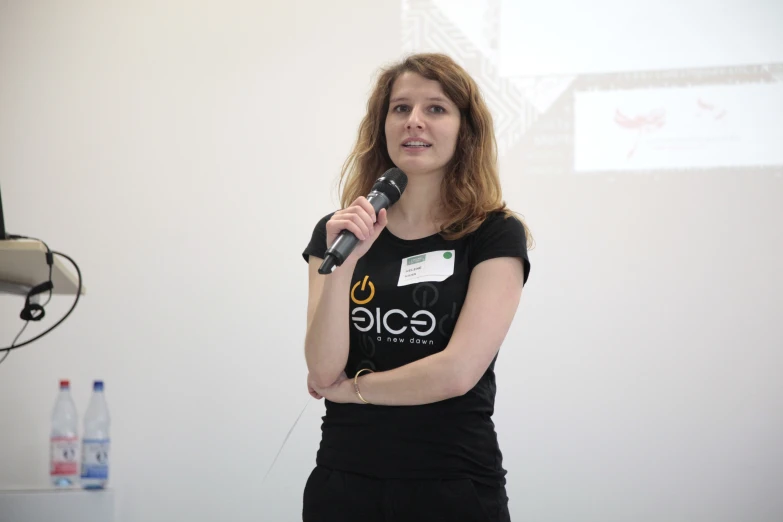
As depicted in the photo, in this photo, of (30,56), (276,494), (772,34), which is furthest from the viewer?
(30,56)

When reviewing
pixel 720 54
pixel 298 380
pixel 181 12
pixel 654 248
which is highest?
pixel 181 12

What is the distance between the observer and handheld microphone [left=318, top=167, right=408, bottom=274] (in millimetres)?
1206

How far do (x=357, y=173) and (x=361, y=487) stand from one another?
0.67 metres

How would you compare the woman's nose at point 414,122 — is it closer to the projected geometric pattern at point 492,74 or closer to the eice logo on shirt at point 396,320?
the eice logo on shirt at point 396,320

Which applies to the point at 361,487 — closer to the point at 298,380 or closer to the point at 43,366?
the point at 298,380

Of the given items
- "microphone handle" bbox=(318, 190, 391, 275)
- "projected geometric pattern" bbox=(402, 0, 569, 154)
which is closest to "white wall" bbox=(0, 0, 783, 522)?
"projected geometric pattern" bbox=(402, 0, 569, 154)

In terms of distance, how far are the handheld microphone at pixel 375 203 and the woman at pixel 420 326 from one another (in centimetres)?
2

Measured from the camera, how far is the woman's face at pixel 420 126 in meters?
1.49

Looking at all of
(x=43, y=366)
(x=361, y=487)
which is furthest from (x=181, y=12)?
(x=361, y=487)

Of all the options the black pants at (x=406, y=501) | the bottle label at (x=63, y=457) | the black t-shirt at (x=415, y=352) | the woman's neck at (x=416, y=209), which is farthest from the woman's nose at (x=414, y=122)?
the bottle label at (x=63, y=457)

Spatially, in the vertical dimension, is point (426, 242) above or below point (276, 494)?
above

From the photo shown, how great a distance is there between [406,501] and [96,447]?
1919mm

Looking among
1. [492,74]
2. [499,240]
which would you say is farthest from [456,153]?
[492,74]

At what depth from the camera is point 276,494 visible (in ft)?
10.8
